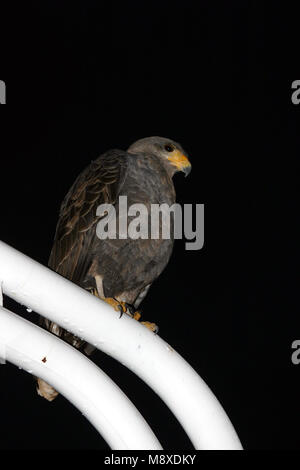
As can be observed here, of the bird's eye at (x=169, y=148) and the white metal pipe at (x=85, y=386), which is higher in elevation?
the bird's eye at (x=169, y=148)

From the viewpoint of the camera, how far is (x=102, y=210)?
1.95 meters

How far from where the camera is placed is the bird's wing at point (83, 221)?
196 cm

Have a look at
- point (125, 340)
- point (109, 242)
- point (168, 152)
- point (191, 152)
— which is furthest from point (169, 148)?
point (191, 152)

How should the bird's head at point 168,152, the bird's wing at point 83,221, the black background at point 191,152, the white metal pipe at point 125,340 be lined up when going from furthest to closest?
the black background at point 191,152, the bird's head at point 168,152, the bird's wing at point 83,221, the white metal pipe at point 125,340

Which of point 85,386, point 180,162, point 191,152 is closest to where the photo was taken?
point 85,386

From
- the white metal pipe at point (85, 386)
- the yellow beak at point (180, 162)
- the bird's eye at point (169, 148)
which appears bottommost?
the white metal pipe at point (85, 386)

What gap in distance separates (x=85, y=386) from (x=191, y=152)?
3479 mm

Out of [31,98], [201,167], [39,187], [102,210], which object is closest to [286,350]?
[201,167]

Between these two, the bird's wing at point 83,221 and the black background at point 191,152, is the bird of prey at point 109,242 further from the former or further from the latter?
the black background at point 191,152

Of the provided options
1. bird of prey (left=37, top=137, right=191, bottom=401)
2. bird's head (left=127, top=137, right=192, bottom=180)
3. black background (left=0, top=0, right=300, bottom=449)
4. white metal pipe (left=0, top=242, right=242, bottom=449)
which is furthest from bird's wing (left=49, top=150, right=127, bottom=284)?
black background (left=0, top=0, right=300, bottom=449)

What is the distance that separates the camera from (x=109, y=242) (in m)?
1.97

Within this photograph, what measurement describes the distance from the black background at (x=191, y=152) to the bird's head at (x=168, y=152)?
5.43ft

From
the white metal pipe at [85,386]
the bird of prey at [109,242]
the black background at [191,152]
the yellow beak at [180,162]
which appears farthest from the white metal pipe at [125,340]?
the black background at [191,152]

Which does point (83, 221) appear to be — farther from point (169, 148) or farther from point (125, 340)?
point (125, 340)
